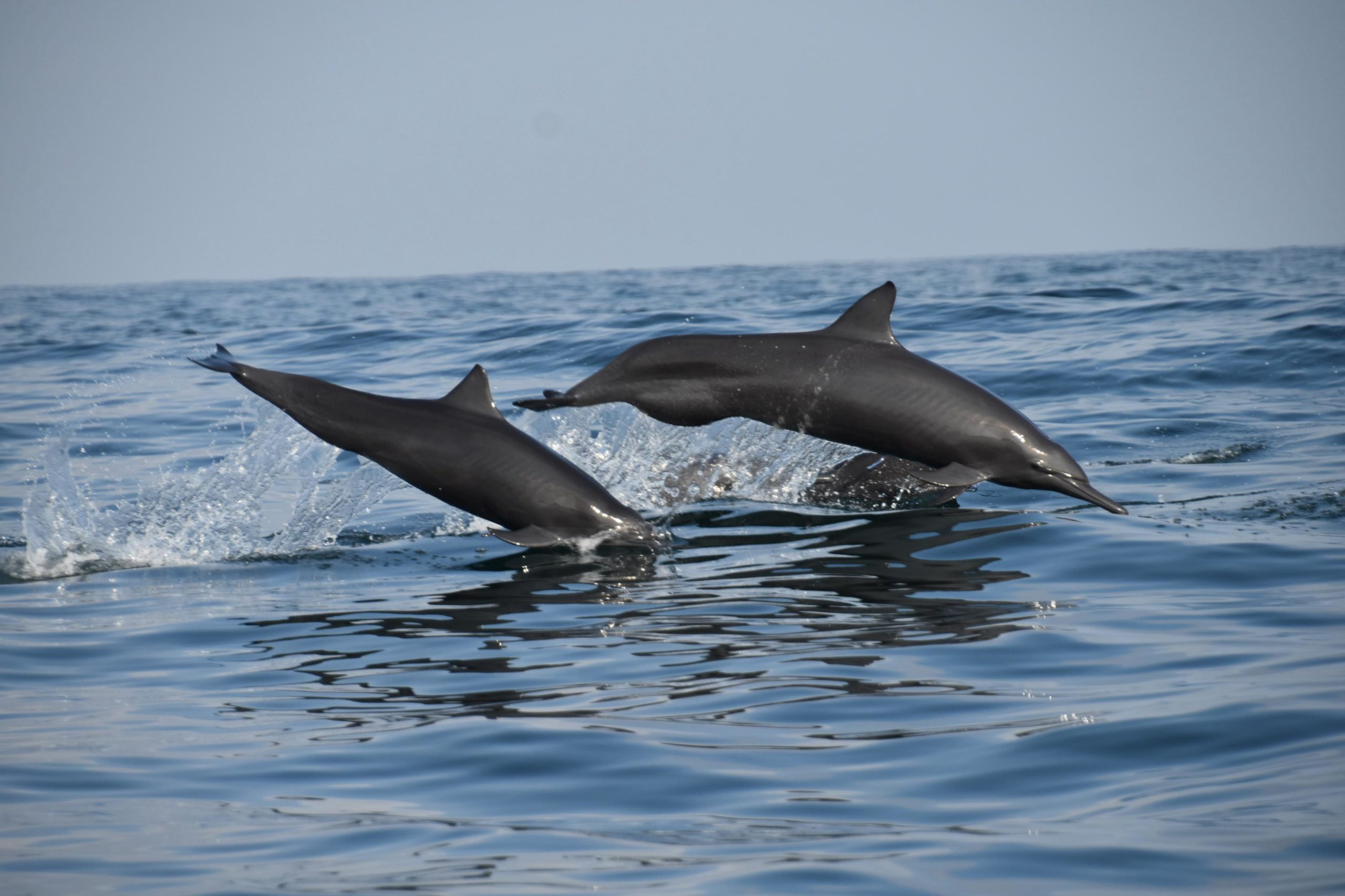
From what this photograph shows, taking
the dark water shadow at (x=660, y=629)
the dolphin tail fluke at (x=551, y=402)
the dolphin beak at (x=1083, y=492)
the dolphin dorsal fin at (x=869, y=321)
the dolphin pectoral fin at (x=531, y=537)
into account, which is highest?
the dolphin dorsal fin at (x=869, y=321)

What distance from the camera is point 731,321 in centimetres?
2408

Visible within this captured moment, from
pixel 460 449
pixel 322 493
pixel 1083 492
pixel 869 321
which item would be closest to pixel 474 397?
pixel 460 449

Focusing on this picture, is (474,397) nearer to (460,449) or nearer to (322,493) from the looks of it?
(460,449)

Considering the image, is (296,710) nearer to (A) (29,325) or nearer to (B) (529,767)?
(B) (529,767)

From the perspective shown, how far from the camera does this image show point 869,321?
9.55 meters

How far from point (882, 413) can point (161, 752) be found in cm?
521

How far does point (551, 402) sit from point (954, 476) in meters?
2.65

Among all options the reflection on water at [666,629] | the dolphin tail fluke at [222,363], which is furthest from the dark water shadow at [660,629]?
the dolphin tail fluke at [222,363]

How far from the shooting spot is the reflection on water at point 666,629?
6.37 m

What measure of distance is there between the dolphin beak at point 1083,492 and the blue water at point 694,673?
21 centimetres

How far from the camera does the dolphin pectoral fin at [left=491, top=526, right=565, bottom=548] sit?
8.84 metres

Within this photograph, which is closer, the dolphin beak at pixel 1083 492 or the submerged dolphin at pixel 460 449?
the submerged dolphin at pixel 460 449

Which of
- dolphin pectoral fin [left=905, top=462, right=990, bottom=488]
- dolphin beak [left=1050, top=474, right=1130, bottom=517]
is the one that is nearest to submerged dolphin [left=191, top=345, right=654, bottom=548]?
dolphin pectoral fin [left=905, top=462, right=990, bottom=488]

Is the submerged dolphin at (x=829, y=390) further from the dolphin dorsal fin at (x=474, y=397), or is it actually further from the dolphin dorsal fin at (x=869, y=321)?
the dolphin dorsal fin at (x=474, y=397)
